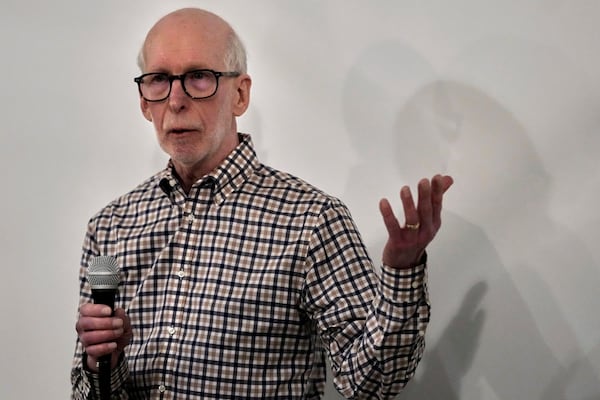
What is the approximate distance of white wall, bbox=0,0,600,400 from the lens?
1666mm

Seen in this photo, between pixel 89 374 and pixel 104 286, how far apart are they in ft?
0.79

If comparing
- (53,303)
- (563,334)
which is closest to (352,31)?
(563,334)

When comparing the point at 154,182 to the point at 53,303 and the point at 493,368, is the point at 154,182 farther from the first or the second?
the point at 493,368

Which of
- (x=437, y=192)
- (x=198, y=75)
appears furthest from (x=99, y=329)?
(x=437, y=192)

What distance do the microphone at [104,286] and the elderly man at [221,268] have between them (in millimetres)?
28

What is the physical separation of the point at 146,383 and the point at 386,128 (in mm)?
736

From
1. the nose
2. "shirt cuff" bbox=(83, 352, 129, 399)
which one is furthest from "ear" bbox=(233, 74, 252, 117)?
"shirt cuff" bbox=(83, 352, 129, 399)

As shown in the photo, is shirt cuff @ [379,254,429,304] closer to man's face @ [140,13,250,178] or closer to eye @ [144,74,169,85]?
man's face @ [140,13,250,178]

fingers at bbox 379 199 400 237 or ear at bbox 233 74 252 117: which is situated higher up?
ear at bbox 233 74 252 117

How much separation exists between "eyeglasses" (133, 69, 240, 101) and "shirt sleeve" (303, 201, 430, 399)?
0.33 meters

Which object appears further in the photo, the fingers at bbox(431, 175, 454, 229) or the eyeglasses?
the eyeglasses

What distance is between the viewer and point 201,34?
1.65 metres

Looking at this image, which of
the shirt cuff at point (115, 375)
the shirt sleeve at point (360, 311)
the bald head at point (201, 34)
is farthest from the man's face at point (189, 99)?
the shirt cuff at point (115, 375)

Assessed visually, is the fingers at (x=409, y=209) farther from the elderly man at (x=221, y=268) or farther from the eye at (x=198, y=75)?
the eye at (x=198, y=75)
